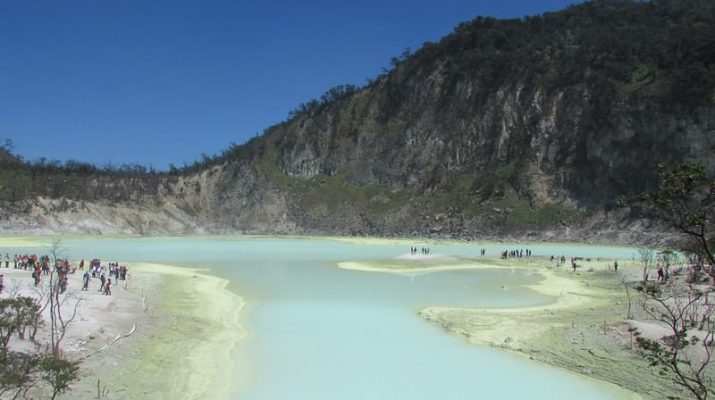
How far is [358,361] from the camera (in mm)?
20219

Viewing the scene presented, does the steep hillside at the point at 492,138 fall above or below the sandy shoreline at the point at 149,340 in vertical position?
above

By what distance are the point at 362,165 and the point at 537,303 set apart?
110 meters

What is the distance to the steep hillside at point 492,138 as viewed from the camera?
316ft

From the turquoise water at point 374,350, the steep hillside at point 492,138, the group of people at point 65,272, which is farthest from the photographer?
the steep hillside at point 492,138

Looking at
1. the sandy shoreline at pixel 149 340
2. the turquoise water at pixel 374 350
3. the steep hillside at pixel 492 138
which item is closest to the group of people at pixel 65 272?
the sandy shoreline at pixel 149 340

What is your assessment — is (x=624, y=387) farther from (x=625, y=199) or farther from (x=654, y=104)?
(x=654, y=104)

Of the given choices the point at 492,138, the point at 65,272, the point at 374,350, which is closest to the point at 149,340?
the point at 374,350

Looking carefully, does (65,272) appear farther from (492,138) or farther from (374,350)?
(492,138)

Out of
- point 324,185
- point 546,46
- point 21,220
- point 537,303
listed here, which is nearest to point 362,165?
point 324,185

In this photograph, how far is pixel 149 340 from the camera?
21.9 meters

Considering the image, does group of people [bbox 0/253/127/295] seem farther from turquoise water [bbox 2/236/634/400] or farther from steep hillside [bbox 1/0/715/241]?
steep hillside [bbox 1/0/715/241]

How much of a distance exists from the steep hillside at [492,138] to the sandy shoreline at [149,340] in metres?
75.4

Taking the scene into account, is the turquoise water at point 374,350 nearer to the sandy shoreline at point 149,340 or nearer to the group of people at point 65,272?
the sandy shoreline at point 149,340

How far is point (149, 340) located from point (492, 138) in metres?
106
